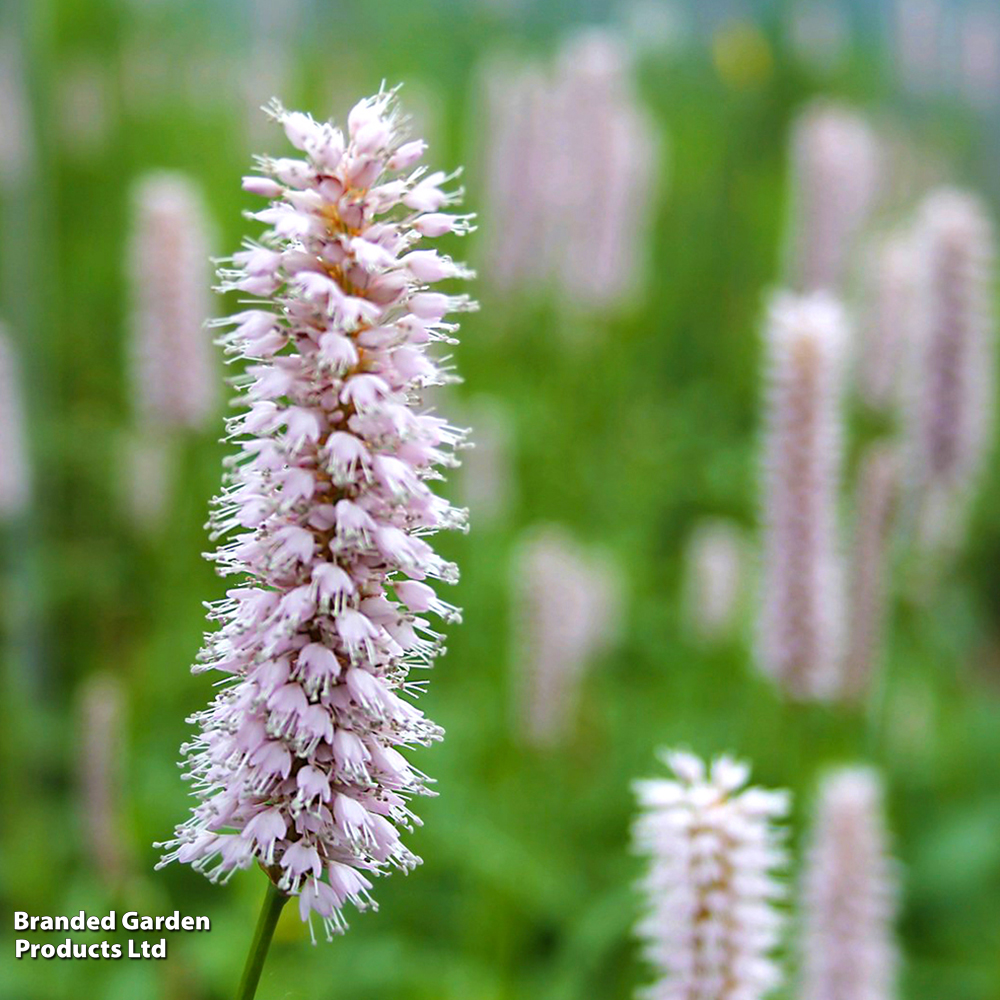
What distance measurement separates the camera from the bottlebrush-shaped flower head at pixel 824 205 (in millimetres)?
6523

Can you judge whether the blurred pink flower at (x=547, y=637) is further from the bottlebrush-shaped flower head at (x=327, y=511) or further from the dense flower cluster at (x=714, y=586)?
the bottlebrush-shaped flower head at (x=327, y=511)

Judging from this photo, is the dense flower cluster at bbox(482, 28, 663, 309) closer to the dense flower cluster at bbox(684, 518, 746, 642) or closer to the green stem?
the dense flower cluster at bbox(684, 518, 746, 642)

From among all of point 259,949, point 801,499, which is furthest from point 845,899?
point 259,949

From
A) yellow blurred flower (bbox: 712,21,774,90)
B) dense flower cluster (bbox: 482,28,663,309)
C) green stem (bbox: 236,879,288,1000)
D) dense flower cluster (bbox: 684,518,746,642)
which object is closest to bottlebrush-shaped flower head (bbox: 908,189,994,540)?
dense flower cluster (bbox: 684,518,746,642)

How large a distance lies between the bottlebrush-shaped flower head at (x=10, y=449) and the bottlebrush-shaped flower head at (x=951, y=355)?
11.0 ft

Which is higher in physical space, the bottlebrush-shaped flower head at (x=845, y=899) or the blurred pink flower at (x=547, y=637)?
the blurred pink flower at (x=547, y=637)

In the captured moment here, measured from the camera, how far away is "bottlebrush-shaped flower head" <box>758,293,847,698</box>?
4.11m

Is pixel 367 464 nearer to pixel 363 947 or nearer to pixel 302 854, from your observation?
pixel 302 854

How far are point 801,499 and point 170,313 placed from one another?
8.62 feet

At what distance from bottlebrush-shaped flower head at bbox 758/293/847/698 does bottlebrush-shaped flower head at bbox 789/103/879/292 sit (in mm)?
2207

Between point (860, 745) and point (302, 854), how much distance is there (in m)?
3.81

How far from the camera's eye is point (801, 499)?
4141mm

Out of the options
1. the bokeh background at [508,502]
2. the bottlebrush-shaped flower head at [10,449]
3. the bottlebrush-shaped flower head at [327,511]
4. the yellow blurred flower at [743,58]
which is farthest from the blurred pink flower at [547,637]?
the yellow blurred flower at [743,58]

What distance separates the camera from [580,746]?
21.6 feet
